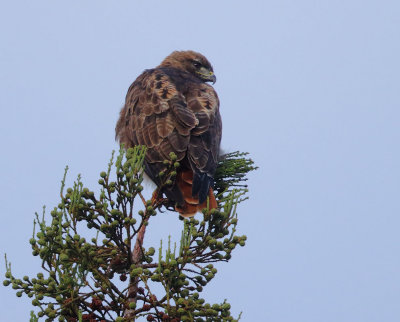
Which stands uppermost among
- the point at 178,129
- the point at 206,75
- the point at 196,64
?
Result: the point at 196,64

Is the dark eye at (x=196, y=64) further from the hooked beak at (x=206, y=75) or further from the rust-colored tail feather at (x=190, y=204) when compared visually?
the rust-colored tail feather at (x=190, y=204)

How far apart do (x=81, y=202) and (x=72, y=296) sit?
2.21 feet

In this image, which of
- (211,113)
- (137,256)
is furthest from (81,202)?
(211,113)

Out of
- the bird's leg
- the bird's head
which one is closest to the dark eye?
the bird's head

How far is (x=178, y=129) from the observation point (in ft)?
17.6

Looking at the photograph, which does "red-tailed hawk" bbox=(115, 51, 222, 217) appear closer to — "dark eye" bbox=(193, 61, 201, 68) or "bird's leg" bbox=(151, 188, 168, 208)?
"bird's leg" bbox=(151, 188, 168, 208)

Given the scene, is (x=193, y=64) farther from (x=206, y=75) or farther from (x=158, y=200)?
(x=158, y=200)

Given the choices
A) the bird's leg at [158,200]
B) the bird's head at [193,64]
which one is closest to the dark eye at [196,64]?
the bird's head at [193,64]

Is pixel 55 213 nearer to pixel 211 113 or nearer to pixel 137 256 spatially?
pixel 137 256

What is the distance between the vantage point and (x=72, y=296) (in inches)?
156

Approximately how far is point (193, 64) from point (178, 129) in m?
3.26

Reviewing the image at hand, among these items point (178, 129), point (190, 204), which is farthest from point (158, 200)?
point (178, 129)

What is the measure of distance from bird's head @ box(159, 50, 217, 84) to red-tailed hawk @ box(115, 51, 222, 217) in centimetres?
142

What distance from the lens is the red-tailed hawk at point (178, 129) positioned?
4898 mm
